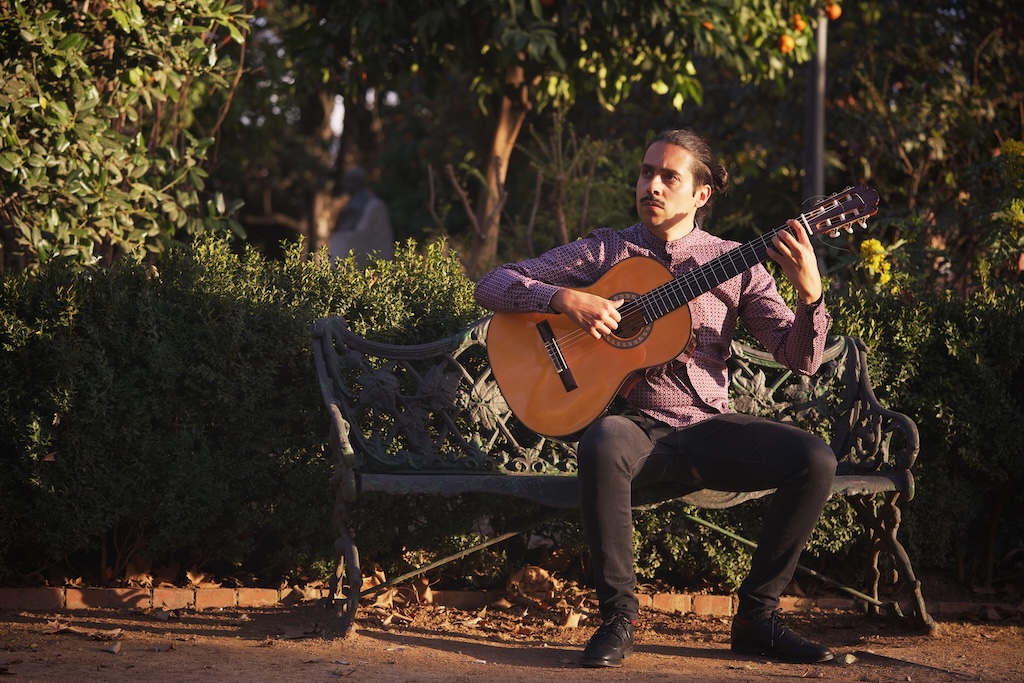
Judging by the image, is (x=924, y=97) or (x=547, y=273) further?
(x=924, y=97)

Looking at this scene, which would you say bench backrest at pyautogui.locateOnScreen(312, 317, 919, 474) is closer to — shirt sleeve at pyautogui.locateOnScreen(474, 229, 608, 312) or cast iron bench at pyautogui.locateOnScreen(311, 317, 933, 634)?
cast iron bench at pyautogui.locateOnScreen(311, 317, 933, 634)

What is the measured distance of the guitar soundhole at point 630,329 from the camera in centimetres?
375

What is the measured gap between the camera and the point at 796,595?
15.7 feet

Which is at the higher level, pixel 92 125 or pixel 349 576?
pixel 92 125

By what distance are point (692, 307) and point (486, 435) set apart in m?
1.05

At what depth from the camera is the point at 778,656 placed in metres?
3.62

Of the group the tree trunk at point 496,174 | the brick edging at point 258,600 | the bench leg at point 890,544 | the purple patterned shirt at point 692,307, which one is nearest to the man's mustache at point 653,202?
the purple patterned shirt at point 692,307

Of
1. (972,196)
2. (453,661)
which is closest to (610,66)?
(972,196)

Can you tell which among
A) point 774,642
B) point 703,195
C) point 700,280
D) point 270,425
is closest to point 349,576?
point 270,425

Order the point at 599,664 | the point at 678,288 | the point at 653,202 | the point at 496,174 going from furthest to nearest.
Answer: the point at 496,174 < the point at 653,202 < the point at 678,288 < the point at 599,664

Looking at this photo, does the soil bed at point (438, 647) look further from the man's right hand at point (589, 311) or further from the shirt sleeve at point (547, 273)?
the shirt sleeve at point (547, 273)

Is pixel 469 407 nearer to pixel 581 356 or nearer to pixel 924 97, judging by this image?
pixel 581 356

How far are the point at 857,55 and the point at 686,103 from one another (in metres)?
1.69

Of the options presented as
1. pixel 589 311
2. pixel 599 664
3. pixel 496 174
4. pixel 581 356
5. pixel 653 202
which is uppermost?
pixel 496 174
